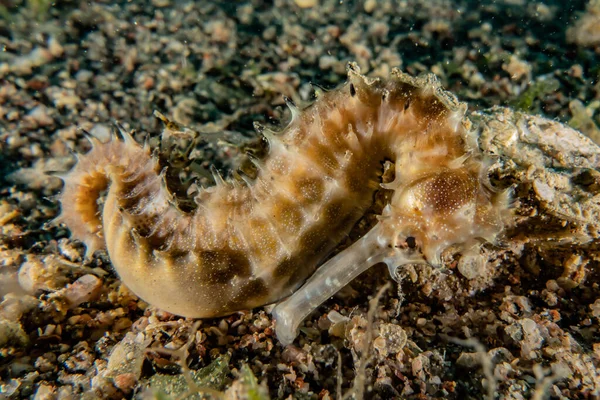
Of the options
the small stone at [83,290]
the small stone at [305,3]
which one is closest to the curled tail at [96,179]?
the small stone at [83,290]

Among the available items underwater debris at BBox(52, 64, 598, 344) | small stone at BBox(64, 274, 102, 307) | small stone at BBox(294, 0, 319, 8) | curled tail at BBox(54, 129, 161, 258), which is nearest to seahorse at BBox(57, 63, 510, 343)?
underwater debris at BBox(52, 64, 598, 344)

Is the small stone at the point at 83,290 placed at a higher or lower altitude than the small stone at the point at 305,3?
lower

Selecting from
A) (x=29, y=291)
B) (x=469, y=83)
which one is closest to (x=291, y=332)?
(x=29, y=291)

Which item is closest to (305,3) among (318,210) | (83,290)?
(318,210)

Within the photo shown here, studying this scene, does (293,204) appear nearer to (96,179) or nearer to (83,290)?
(96,179)

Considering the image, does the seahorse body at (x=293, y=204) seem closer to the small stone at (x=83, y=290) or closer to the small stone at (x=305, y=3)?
the small stone at (x=83, y=290)

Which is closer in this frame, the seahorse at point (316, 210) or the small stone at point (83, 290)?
the seahorse at point (316, 210)
